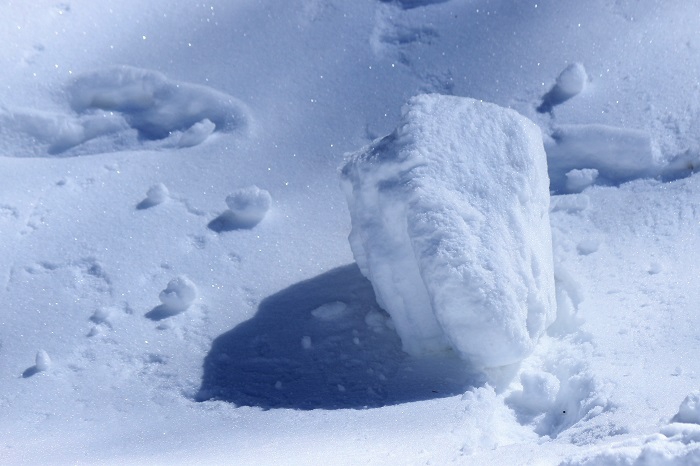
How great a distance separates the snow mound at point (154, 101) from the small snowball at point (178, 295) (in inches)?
30.7

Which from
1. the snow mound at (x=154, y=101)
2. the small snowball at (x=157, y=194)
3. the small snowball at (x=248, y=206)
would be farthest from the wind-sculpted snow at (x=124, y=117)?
the small snowball at (x=248, y=206)

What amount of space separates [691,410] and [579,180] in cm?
137

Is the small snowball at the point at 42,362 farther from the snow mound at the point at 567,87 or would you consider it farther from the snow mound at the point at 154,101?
the snow mound at the point at 567,87

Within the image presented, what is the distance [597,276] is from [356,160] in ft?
2.58

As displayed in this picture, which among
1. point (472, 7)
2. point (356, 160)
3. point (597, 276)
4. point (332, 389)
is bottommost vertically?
point (332, 389)

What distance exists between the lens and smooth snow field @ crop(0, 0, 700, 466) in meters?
2.26

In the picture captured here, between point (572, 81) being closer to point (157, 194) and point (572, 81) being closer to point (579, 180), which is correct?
point (579, 180)

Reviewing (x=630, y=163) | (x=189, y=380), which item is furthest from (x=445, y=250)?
(x=630, y=163)

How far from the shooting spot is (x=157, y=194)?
311 cm

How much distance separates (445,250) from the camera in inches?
90.6

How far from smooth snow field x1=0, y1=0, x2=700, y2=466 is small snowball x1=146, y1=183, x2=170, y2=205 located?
2 cm

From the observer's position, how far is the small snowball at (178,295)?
8.91ft

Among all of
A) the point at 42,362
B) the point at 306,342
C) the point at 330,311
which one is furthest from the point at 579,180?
the point at 42,362

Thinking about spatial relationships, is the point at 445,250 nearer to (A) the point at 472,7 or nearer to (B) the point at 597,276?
(B) the point at 597,276
